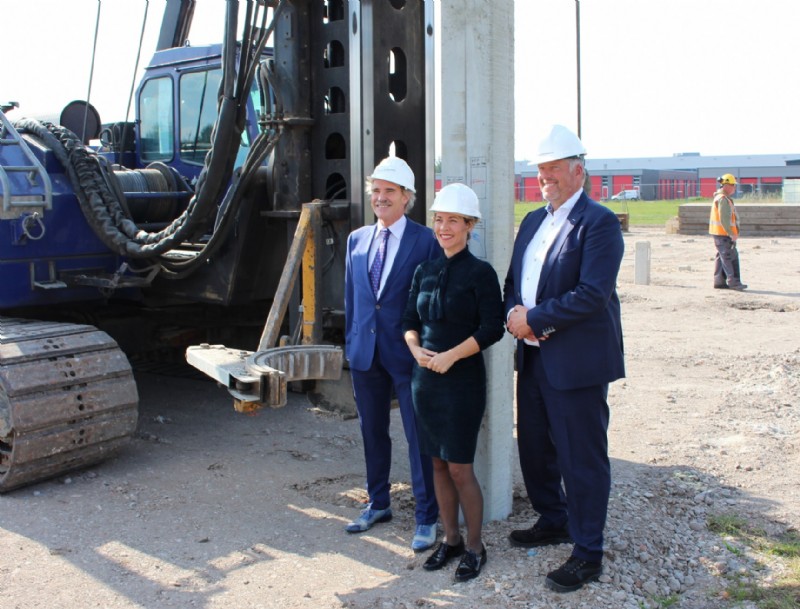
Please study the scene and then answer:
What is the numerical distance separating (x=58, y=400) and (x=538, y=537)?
2.89 metres

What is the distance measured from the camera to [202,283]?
6.27 meters

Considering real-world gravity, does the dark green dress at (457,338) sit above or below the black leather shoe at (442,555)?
above

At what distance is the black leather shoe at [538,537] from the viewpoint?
4.67 meters

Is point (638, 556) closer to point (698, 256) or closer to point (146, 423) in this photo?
point (146, 423)

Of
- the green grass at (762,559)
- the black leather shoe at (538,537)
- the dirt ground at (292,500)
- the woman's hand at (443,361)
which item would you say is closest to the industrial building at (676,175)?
the dirt ground at (292,500)

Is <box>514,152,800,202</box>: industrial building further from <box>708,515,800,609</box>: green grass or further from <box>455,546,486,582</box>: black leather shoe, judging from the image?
<box>455,546,486,582</box>: black leather shoe

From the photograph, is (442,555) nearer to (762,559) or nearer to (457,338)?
(457,338)

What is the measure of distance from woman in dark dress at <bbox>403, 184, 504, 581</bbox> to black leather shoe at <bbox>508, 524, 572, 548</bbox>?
0.31 meters

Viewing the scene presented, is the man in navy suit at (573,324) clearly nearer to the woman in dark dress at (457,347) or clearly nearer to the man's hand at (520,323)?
the man's hand at (520,323)

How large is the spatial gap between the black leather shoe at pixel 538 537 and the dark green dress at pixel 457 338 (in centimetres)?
60

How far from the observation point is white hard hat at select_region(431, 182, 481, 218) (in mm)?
4309

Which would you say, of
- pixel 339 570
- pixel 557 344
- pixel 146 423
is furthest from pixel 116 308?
pixel 557 344

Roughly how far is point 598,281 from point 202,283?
10.1 feet

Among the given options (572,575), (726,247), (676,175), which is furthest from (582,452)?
(676,175)
